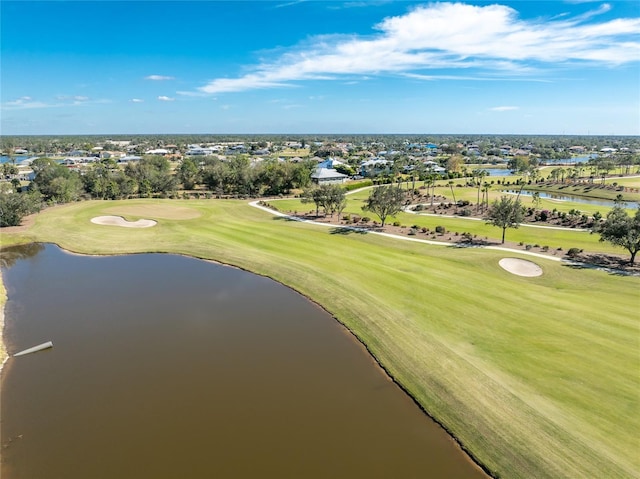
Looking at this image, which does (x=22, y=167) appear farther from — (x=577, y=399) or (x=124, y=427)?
(x=577, y=399)

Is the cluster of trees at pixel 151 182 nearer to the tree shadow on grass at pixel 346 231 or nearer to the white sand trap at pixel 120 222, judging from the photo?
the white sand trap at pixel 120 222

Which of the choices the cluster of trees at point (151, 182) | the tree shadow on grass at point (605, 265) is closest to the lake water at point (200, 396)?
the tree shadow on grass at point (605, 265)

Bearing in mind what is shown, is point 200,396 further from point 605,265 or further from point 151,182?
point 151,182

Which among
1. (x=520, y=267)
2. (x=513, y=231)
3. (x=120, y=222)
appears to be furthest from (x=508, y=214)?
(x=120, y=222)

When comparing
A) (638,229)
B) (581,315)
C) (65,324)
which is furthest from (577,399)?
(65,324)

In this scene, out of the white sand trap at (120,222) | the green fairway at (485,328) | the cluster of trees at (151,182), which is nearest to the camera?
the green fairway at (485,328)
